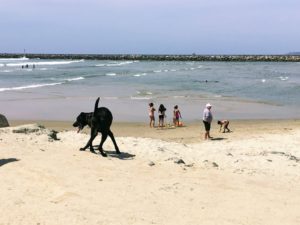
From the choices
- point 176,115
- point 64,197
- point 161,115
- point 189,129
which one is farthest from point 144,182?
point 176,115

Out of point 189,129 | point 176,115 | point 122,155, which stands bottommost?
point 189,129

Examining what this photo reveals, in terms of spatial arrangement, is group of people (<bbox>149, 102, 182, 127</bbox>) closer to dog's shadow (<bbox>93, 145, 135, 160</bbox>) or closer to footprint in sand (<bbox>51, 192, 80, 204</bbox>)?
dog's shadow (<bbox>93, 145, 135, 160</bbox>)

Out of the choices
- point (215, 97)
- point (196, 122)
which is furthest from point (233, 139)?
point (215, 97)

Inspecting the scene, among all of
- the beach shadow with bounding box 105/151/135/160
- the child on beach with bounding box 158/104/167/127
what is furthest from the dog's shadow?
the child on beach with bounding box 158/104/167/127

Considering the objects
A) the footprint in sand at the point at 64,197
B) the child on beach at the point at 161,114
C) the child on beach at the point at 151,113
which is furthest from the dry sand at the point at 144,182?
the child on beach at the point at 151,113

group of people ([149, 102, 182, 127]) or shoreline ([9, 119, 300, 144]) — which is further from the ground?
group of people ([149, 102, 182, 127])

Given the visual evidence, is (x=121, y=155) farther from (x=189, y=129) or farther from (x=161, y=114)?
(x=161, y=114)

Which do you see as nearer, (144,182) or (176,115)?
(144,182)

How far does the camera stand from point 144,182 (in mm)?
9188

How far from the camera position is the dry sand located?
749 centimetres

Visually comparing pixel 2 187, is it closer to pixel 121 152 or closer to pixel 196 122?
pixel 121 152

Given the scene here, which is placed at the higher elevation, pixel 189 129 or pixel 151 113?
pixel 151 113

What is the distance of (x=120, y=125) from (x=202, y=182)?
36.1ft

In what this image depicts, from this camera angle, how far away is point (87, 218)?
7.15 m
